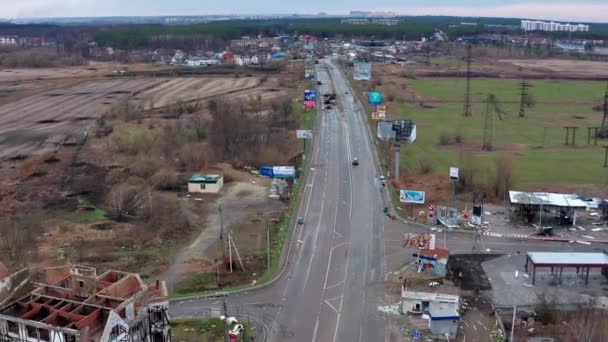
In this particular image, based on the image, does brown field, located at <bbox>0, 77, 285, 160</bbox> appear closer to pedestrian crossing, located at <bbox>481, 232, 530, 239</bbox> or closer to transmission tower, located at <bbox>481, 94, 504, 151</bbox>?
transmission tower, located at <bbox>481, 94, 504, 151</bbox>

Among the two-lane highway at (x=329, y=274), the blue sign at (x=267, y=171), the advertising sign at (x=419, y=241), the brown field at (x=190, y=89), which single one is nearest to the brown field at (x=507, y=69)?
the brown field at (x=190, y=89)

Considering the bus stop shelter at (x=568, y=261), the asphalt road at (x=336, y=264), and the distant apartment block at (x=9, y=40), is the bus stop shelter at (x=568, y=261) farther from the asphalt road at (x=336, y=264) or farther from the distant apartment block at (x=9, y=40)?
the distant apartment block at (x=9, y=40)

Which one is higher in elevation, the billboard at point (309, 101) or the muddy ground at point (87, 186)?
the billboard at point (309, 101)

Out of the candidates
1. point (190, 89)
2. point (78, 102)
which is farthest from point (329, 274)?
point (190, 89)

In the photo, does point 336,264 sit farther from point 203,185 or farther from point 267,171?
point 267,171

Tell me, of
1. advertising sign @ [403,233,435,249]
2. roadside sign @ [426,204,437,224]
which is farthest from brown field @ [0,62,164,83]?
advertising sign @ [403,233,435,249]
